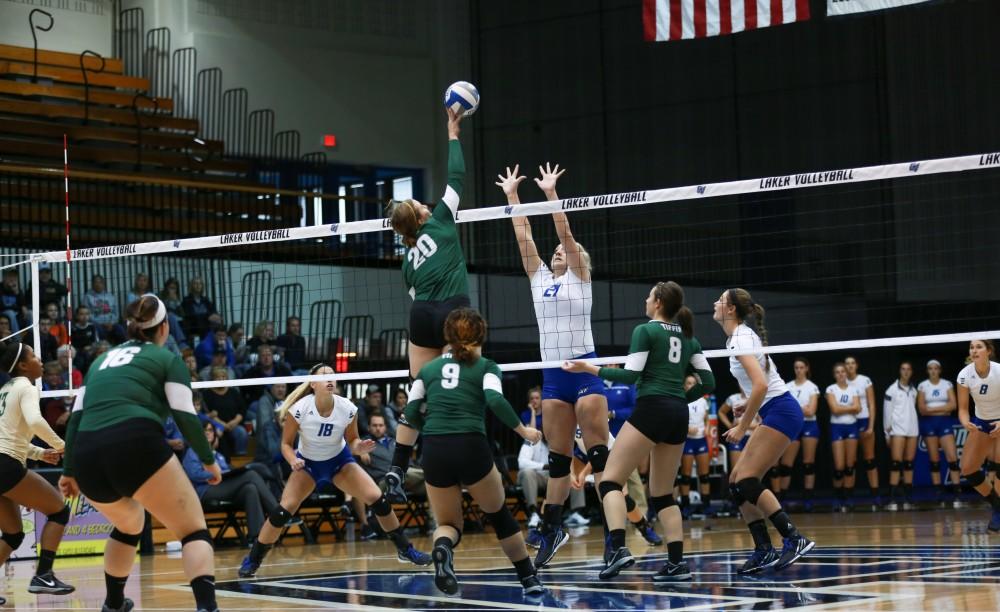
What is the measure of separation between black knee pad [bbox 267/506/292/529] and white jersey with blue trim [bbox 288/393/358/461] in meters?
0.45

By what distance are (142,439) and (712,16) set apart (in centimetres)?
1298

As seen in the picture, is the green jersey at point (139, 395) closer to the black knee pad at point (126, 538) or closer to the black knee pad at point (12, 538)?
the black knee pad at point (126, 538)

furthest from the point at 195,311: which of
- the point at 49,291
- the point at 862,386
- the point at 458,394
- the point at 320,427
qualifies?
the point at 458,394

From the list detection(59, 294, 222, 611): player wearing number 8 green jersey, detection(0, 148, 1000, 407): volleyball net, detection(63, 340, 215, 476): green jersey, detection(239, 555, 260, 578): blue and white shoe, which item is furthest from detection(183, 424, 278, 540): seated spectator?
detection(63, 340, 215, 476): green jersey

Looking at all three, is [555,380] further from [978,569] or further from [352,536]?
[352,536]

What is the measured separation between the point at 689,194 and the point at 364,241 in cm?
1251

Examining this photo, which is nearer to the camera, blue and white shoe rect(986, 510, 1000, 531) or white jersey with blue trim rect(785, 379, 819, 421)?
blue and white shoe rect(986, 510, 1000, 531)

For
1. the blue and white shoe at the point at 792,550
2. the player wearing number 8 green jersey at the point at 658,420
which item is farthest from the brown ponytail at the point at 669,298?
the blue and white shoe at the point at 792,550

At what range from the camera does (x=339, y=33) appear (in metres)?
23.4

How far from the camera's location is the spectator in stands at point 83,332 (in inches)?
603

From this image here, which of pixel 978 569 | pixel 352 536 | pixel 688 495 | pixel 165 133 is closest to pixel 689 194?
pixel 978 569

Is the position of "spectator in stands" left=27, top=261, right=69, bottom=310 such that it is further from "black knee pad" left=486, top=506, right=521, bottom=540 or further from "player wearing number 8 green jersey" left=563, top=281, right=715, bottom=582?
"black knee pad" left=486, top=506, right=521, bottom=540

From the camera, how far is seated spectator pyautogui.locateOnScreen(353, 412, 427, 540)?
1499cm

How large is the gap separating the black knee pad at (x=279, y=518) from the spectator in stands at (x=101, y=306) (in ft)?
23.0
